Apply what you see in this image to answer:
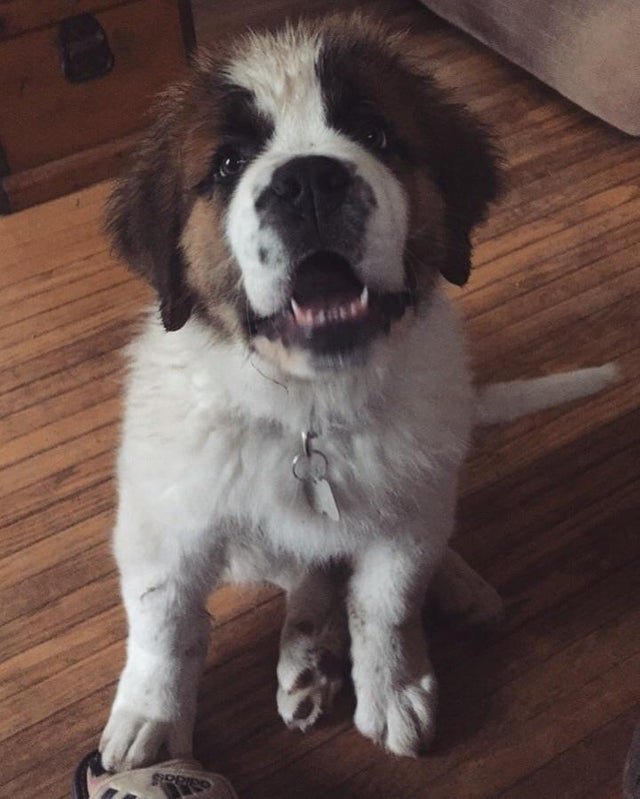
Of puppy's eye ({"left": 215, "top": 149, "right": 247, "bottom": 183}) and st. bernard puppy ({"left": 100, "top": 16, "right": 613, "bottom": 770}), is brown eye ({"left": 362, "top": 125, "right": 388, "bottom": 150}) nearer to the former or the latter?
st. bernard puppy ({"left": 100, "top": 16, "right": 613, "bottom": 770})

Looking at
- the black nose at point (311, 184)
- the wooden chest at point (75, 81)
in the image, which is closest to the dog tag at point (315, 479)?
the black nose at point (311, 184)

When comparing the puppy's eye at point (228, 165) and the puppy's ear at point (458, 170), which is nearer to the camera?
the puppy's eye at point (228, 165)

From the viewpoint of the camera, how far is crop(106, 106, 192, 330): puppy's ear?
1314mm

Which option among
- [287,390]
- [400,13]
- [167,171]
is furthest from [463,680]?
[400,13]

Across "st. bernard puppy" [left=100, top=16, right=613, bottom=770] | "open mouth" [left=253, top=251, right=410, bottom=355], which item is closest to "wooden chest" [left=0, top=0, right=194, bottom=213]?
"st. bernard puppy" [left=100, top=16, right=613, bottom=770]

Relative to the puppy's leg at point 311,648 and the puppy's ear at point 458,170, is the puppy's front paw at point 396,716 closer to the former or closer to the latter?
the puppy's leg at point 311,648

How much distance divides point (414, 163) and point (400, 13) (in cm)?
228

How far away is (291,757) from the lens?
5.05 ft

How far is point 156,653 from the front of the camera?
1453 mm

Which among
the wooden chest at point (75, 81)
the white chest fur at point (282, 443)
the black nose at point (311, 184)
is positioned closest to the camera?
the black nose at point (311, 184)

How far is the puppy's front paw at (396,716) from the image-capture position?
1506 mm

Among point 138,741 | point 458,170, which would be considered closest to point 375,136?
point 458,170

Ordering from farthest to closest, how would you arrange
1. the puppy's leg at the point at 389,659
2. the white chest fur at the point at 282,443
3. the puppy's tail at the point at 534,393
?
the puppy's tail at the point at 534,393, the puppy's leg at the point at 389,659, the white chest fur at the point at 282,443

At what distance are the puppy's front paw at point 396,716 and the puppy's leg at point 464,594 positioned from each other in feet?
0.60
